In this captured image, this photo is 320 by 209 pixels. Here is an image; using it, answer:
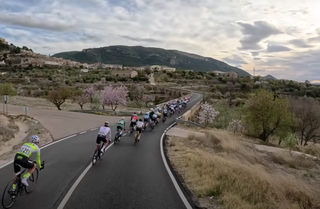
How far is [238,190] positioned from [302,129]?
38.3m

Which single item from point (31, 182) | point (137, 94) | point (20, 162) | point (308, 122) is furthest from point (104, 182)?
point (137, 94)

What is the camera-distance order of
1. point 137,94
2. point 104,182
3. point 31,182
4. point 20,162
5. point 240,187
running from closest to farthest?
point 20,162
point 31,182
point 240,187
point 104,182
point 137,94

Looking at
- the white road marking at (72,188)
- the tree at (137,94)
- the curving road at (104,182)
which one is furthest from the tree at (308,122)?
the tree at (137,94)

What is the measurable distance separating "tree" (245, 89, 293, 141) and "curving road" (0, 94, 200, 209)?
20262 mm

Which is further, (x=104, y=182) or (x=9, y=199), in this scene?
(x=104, y=182)

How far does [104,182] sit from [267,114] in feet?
85.5

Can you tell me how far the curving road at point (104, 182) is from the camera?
7.47 meters

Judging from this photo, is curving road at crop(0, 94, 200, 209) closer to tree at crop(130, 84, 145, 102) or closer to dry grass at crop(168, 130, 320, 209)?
dry grass at crop(168, 130, 320, 209)

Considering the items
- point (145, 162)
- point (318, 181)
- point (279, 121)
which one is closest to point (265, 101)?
point (279, 121)

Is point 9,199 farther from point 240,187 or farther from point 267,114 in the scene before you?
point 267,114

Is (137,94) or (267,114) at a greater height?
(267,114)

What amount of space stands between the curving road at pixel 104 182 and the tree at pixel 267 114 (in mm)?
20262

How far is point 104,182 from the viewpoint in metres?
9.37

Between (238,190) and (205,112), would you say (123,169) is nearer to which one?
(238,190)
